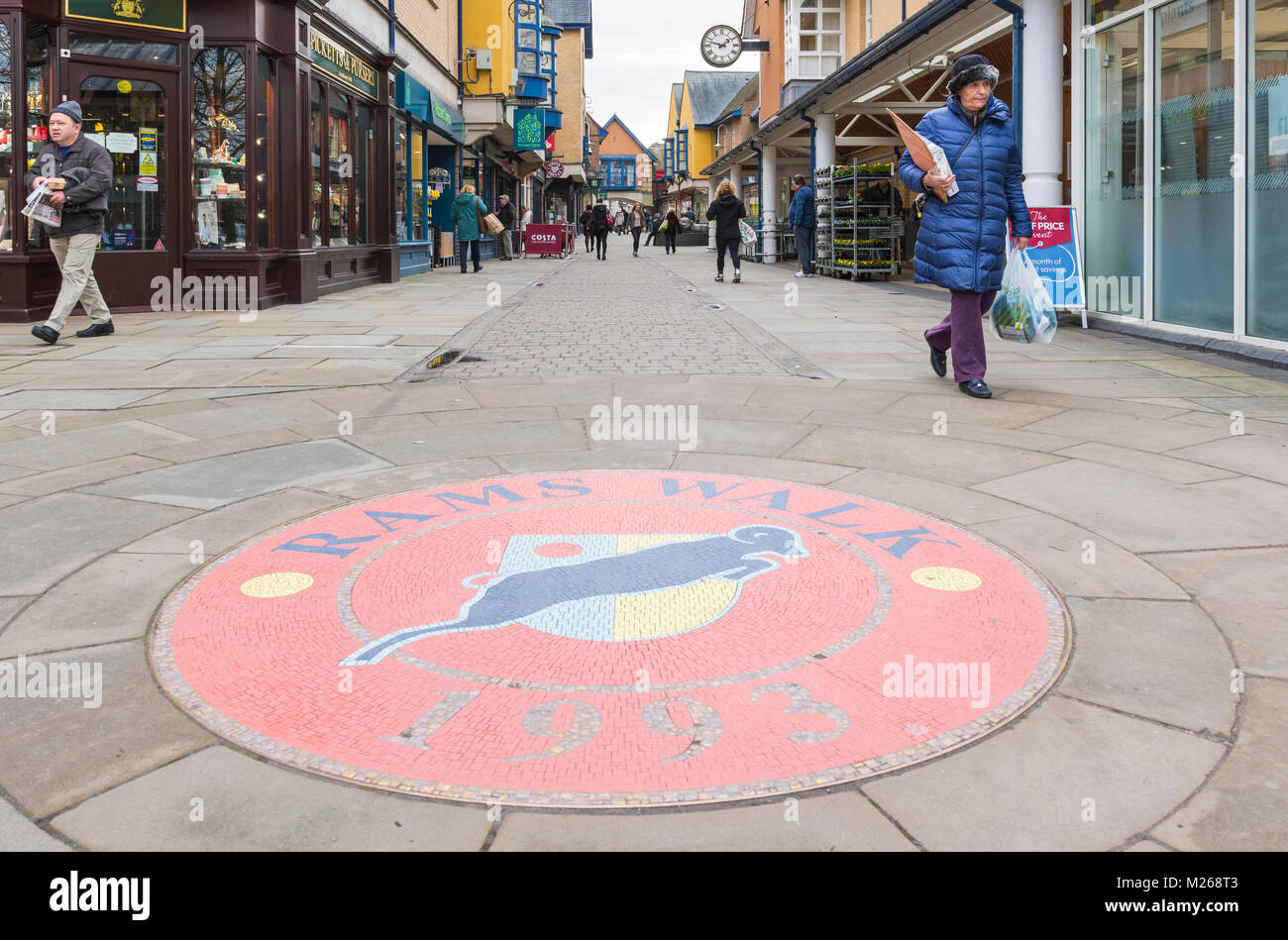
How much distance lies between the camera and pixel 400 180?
21.5 metres

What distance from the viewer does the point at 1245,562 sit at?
3.88 meters

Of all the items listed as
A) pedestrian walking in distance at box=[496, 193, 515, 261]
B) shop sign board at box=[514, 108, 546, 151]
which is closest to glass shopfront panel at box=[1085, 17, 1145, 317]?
pedestrian walking in distance at box=[496, 193, 515, 261]

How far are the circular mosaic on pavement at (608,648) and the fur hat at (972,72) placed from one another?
345cm

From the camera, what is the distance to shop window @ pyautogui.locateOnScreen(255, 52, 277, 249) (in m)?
13.9

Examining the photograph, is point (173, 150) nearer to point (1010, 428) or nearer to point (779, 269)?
point (1010, 428)

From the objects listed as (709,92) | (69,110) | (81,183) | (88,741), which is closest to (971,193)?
(88,741)

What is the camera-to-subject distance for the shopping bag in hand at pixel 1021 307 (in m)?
7.24

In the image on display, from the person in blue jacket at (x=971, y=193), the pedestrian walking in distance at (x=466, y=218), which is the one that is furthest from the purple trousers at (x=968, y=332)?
the pedestrian walking in distance at (x=466, y=218)

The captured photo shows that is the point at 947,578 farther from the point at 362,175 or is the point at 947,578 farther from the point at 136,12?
the point at 362,175

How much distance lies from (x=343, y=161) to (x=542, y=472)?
13974mm

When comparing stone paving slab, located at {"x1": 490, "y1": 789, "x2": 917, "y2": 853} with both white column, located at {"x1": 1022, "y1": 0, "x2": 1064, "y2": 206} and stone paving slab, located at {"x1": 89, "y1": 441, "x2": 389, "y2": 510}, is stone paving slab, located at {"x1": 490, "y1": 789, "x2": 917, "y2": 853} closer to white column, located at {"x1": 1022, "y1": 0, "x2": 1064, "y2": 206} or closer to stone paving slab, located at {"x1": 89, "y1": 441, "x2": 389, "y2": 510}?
stone paving slab, located at {"x1": 89, "y1": 441, "x2": 389, "y2": 510}

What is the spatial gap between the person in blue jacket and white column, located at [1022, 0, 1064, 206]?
5.07 m

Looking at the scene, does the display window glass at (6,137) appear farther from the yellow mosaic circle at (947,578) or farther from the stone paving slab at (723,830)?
the stone paving slab at (723,830)
